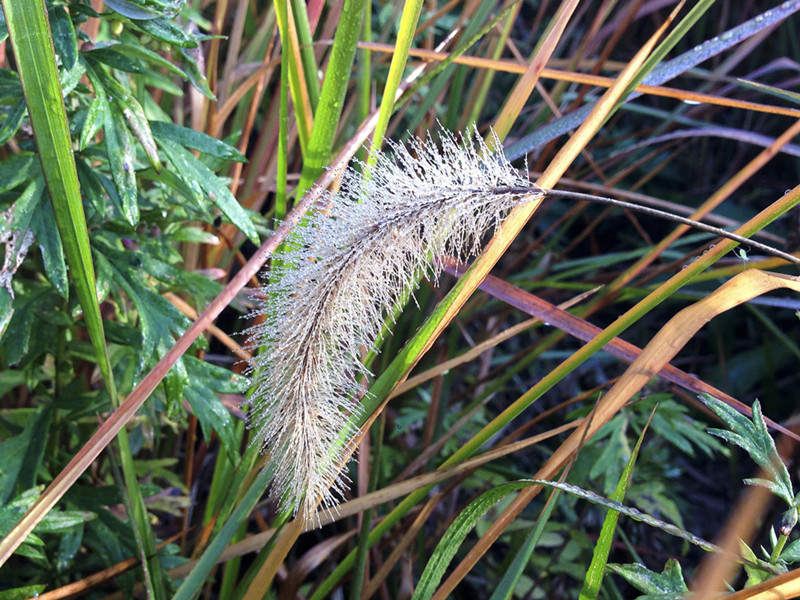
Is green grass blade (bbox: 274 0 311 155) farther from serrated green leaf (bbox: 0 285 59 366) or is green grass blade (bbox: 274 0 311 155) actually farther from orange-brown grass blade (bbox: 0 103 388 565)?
serrated green leaf (bbox: 0 285 59 366)

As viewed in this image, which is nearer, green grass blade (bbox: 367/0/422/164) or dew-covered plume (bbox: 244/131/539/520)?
dew-covered plume (bbox: 244/131/539/520)

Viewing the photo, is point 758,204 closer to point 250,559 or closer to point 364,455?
point 364,455

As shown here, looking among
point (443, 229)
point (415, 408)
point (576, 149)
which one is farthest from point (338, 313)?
point (415, 408)

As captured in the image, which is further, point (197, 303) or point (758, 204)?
point (758, 204)

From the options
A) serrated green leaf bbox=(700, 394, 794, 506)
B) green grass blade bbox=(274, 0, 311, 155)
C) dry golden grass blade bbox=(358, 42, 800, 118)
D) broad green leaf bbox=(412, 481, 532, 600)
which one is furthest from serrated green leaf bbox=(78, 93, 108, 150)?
serrated green leaf bbox=(700, 394, 794, 506)

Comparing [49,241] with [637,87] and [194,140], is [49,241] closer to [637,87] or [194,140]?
[194,140]

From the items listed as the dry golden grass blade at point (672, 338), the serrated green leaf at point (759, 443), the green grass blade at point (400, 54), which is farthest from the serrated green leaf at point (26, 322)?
the serrated green leaf at point (759, 443)
